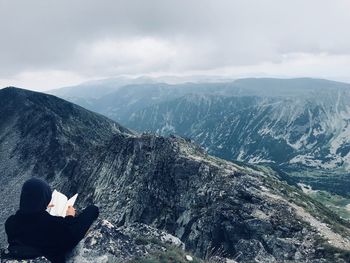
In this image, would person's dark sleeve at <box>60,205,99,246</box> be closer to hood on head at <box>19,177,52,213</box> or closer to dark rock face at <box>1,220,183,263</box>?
hood on head at <box>19,177,52,213</box>

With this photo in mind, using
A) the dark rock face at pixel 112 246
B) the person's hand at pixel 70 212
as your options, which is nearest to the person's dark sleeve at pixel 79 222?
the person's hand at pixel 70 212

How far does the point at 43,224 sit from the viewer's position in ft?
31.3

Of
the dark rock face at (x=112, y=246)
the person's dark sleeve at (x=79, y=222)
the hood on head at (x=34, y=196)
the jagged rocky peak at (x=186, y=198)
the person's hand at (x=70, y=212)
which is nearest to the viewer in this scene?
the hood on head at (x=34, y=196)

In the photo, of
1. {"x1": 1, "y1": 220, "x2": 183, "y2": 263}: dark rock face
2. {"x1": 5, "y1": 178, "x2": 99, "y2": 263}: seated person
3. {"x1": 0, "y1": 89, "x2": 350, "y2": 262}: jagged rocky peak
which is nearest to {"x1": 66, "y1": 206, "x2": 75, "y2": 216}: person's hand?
{"x1": 5, "y1": 178, "x2": 99, "y2": 263}: seated person

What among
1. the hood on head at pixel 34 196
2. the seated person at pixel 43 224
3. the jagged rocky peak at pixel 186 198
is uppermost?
the hood on head at pixel 34 196

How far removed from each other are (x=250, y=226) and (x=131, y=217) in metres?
27.8

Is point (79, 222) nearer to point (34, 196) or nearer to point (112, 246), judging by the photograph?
point (34, 196)

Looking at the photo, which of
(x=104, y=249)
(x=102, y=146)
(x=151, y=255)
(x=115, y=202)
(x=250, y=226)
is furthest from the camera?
(x=102, y=146)

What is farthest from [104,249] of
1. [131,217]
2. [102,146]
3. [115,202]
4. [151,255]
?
[102,146]

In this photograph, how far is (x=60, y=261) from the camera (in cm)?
1005

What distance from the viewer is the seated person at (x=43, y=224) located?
9.50 meters

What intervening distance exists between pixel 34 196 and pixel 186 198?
80.3m

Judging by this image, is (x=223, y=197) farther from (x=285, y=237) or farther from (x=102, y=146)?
(x=102, y=146)

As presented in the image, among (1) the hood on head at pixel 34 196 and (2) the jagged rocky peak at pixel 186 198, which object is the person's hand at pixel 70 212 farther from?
(2) the jagged rocky peak at pixel 186 198
